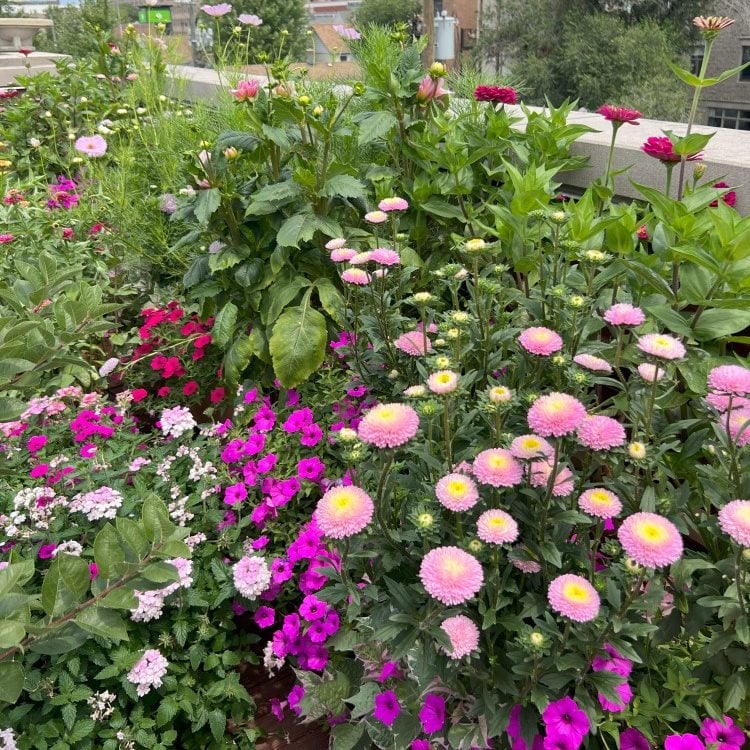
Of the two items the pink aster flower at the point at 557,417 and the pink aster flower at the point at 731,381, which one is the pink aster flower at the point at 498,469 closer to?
A: the pink aster flower at the point at 557,417

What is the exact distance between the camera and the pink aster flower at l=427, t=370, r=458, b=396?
41.7 inches

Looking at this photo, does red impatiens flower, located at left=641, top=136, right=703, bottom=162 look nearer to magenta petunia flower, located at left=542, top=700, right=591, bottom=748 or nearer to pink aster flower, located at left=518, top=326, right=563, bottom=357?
pink aster flower, located at left=518, top=326, right=563, bottom=357

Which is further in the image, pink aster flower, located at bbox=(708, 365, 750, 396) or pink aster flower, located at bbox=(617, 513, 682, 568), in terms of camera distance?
pink aster flower, located at bbox=(708, 365, 750, 396)

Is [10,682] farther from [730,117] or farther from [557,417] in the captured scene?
[730,117]

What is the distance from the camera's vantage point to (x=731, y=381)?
1040 mm

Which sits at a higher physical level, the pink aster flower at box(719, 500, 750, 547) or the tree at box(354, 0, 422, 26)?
the tree at box(354, 0, 422, 26)

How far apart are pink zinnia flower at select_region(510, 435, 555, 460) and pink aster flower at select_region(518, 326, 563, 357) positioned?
159 mm

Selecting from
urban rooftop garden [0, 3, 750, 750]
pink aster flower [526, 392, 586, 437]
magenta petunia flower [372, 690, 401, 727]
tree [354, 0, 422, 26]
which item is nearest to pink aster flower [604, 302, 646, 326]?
urban rooftop garden [0, 3, 750, 750]

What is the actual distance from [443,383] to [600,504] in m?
0.33

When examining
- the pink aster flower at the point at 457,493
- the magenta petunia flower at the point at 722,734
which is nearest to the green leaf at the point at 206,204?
the pink aster flower at the point at 457,493

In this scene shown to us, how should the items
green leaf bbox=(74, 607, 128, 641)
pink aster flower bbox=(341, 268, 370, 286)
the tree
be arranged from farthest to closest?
the tree, pink aster flower bbox=(341, 268, 370, 286), green leaf bbox=(74, 607, 128, 641)

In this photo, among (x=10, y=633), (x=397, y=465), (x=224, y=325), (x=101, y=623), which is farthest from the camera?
(x=224, y=325)

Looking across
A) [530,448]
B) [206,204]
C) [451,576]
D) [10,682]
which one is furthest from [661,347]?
[206,204]

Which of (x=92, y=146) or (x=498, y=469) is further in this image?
(x=92, y=146)
